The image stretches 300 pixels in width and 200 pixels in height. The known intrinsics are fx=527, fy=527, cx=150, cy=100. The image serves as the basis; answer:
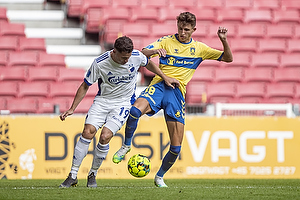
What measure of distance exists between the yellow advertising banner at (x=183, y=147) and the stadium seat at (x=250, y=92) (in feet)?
10.0

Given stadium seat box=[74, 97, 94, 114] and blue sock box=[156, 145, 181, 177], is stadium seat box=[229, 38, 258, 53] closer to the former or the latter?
stadium seat box=[74, 97, 94, 114]

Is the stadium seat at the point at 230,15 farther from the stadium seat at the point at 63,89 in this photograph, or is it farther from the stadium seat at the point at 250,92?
the stadium seat at the point at 63,89

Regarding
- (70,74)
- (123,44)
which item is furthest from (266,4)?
(123,44)

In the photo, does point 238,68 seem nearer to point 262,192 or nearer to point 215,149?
point 215,149

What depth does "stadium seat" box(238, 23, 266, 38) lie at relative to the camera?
15.1 metres

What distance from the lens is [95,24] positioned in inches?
601

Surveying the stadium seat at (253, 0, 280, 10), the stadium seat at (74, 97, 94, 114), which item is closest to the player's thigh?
the stadium seat at (74, 97, 94, 114)

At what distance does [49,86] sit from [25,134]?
3351mm

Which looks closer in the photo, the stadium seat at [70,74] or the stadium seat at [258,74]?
the stadium seat at [70,74]

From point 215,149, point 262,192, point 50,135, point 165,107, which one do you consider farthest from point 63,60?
point 262,192

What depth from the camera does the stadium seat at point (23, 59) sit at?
45.5 feet

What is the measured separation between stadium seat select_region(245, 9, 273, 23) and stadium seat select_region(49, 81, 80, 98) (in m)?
5.90

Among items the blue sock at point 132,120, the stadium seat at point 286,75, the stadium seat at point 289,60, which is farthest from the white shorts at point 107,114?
the stadium seat at point 289,60

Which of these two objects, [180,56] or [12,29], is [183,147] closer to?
[180,56]
